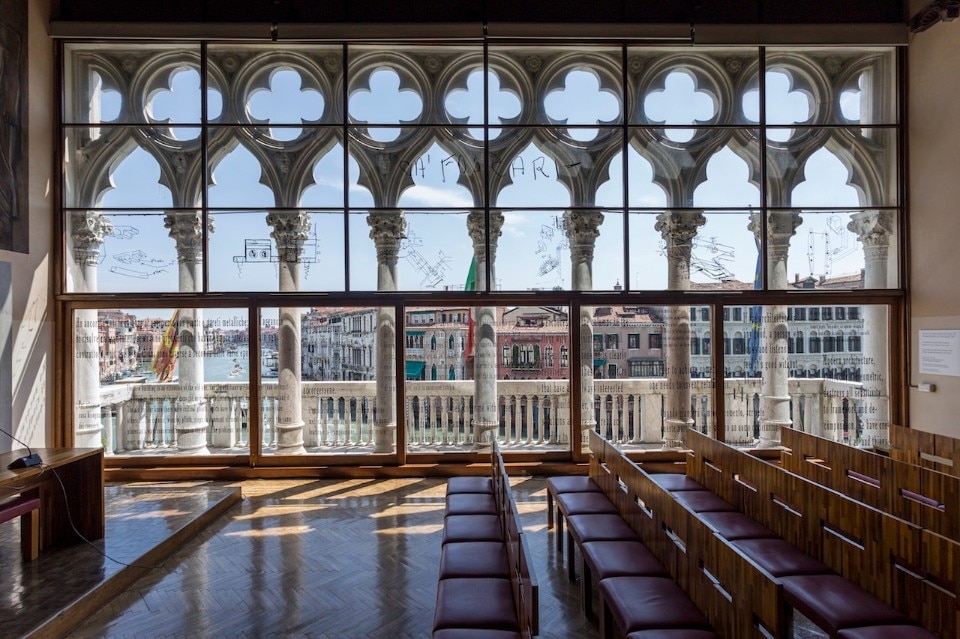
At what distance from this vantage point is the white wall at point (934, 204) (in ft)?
19.1

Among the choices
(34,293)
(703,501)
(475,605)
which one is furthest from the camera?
(34,293)

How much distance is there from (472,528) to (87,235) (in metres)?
5.93

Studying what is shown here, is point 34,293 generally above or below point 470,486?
above

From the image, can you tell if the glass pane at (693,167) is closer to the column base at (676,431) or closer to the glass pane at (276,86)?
the column base at (676,431)

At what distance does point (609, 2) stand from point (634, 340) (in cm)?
412

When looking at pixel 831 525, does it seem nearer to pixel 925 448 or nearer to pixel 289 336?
pixel 925 448

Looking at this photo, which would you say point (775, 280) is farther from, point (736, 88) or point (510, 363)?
point (510, 363)

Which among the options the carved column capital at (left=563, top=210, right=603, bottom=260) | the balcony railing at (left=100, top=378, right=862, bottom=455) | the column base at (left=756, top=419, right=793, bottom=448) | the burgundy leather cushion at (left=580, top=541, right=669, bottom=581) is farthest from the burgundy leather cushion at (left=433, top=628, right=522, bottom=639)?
the column base at (left=756, top=419, right=793, bottom=448)

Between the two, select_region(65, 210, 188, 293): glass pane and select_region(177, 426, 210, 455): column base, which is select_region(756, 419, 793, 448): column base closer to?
select_region(177, 426, 210, 455): column base

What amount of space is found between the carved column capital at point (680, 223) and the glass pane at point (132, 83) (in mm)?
5734

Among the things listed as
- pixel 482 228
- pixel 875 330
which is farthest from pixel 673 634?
pixel 875 330

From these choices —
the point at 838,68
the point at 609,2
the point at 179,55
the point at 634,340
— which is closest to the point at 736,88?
the point at 838,68

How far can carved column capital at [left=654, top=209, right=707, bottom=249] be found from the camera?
6.46 metres

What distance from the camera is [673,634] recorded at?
224 centimetres
